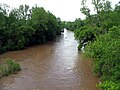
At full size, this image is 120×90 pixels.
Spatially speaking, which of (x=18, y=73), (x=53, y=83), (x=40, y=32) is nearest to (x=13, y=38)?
(x=40, y=32)

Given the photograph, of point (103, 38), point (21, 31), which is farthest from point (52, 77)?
point (21, 31)

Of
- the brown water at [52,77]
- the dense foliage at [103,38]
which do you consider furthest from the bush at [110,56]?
the brown water at [52,77]

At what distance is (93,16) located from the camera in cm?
2730

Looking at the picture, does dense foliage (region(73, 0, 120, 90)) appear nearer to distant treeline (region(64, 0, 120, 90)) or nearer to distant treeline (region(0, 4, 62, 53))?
distant treeline (region(64, 0, 120, 90))

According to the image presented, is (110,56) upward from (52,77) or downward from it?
upward

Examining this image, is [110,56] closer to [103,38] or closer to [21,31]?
[103,38]

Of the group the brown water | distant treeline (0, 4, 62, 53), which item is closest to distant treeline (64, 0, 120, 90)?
the brown water

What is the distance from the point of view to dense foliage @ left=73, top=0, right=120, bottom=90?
44.6 feet

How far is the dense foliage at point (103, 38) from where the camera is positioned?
13586 mm

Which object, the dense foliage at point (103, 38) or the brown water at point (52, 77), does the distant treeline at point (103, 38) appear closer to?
the dense foliage at point (103, 38)

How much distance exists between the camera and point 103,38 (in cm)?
1808

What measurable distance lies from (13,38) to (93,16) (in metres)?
15.6

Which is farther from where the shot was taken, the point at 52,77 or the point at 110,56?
the point at 52,77

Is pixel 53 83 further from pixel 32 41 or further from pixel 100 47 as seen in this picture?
pixel 32 41
